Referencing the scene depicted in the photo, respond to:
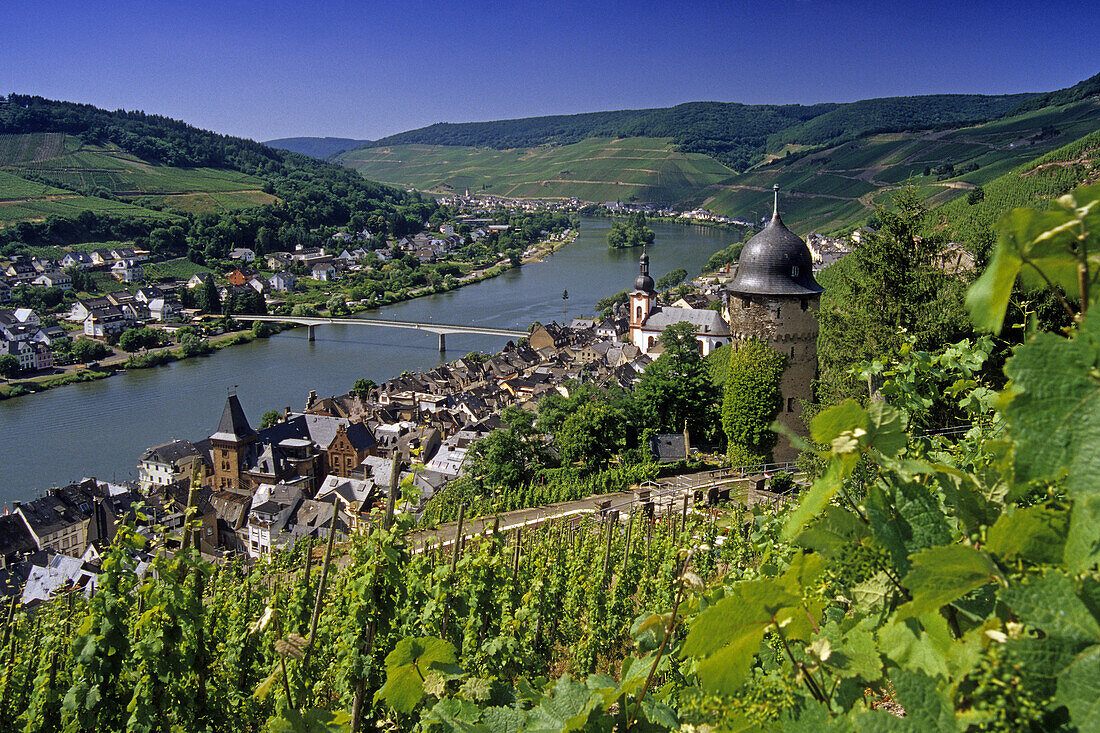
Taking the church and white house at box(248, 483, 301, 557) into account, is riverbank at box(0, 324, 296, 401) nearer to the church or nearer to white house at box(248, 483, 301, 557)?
white house at box(248, 483, 301, 557)

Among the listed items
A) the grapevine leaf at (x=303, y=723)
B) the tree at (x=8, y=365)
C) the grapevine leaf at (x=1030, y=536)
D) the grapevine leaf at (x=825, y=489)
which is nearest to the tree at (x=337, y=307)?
the tree at (x=8, y=365)

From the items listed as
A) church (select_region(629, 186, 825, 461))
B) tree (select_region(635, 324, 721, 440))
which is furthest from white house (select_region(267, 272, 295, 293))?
church (select_region(629, 186, 825, 461))

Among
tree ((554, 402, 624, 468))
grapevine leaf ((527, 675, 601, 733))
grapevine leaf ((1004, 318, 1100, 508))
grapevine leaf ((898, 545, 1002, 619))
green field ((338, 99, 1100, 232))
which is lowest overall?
tree ((554, 402, 624, 468))

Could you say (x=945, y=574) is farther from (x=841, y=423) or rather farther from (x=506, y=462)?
(x=506, y=462)

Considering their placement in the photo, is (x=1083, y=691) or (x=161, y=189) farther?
(x=161, y=189)

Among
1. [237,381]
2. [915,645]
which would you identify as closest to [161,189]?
[237,381]

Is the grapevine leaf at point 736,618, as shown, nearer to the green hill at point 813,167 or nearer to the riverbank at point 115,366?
the green hill at point 813,167
